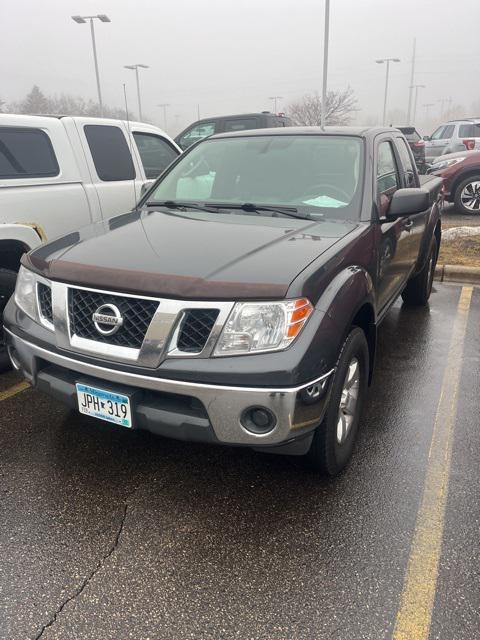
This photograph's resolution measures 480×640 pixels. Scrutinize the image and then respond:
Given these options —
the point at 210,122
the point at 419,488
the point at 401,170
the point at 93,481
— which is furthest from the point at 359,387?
the point at 210,122

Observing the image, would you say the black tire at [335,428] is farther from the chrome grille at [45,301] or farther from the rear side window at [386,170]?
the chrome grille at [45,301]

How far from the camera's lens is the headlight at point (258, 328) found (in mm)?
2195

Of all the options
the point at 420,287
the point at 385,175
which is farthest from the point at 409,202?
the point at 420,287

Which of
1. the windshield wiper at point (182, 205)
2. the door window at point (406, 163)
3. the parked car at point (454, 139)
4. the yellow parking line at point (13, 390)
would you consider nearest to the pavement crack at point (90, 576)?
the yellow parking line at point (13, 390)

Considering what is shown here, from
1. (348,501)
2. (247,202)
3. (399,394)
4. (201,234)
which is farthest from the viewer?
(399,394)

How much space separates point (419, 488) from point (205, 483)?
112cm

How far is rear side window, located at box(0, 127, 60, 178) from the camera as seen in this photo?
3.96 m

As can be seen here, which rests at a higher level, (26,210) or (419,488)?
(26,210)

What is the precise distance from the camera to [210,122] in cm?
1145

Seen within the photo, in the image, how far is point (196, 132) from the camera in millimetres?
11797

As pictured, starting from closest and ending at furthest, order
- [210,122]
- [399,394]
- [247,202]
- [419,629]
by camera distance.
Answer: [419,629], [247,202], [399,394], [210,122]

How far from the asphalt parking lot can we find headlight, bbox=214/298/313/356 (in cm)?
90

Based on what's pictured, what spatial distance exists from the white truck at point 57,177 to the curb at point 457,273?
4.02 meters

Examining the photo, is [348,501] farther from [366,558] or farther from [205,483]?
[205,483]
